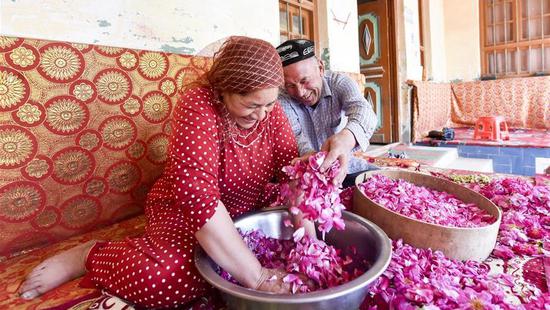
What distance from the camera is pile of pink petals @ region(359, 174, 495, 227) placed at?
1.38 metres

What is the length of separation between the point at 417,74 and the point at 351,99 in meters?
4.50

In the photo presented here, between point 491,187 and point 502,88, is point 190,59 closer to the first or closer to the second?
point 491,187

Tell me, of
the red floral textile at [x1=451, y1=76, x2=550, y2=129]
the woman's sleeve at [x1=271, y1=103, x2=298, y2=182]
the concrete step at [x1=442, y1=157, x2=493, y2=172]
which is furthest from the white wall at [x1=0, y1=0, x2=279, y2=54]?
the red floral textile at [x1=451, y1=76, x2=550, y2=129]

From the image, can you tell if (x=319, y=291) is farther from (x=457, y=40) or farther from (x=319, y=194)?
(x=457, y=40)

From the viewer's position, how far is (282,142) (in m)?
1.42

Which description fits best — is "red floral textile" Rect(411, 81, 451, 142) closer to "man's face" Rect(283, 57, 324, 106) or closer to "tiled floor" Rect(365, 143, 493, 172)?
"tiled floor" Rect(365, 143, 493, 172)

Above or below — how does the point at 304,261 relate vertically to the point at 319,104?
below

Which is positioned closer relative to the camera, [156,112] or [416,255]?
[416,255]

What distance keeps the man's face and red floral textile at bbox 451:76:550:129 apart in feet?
16.9

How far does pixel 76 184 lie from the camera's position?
65.1 inches

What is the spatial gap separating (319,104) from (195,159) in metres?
1.18

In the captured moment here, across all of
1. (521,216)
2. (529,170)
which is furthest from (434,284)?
(529,170)

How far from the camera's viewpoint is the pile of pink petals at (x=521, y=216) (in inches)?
54.0

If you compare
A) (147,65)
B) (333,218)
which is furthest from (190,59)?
(333,218)
